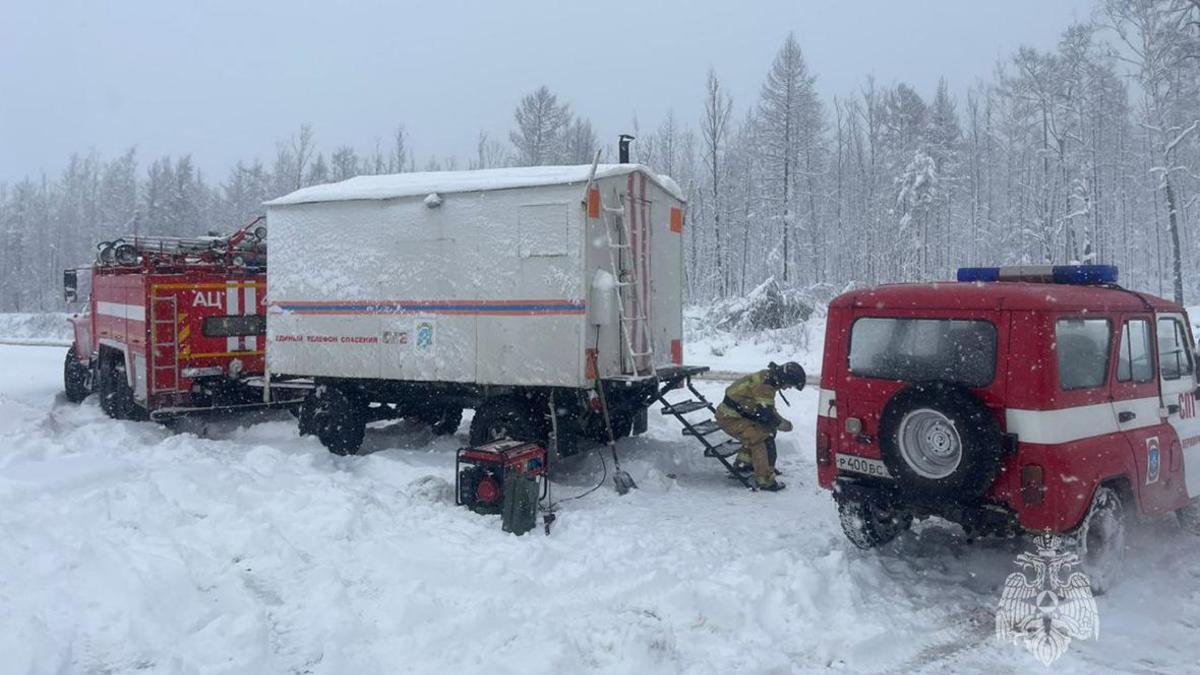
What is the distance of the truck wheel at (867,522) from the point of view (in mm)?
6199

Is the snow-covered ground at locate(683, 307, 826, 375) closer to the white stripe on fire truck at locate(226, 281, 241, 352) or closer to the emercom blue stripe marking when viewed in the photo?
the white stripe on fire truck at locate(226, 281, 241, 352)

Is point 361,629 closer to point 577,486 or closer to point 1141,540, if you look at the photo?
point 577,486

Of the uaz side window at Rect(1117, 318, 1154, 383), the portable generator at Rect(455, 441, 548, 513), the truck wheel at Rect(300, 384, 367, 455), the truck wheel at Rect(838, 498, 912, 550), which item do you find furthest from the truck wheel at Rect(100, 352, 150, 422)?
the uaz side window at Rect(1117, 318, 1154, 383)

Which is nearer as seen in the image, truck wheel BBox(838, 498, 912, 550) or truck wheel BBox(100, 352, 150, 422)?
truck wheel BBox(838, 498, 912, 550)

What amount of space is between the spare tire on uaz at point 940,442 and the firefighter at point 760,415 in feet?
9.24

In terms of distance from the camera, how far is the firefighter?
27.9ft

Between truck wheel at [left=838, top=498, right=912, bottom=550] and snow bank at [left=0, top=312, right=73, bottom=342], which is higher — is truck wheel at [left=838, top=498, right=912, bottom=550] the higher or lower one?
the lower one

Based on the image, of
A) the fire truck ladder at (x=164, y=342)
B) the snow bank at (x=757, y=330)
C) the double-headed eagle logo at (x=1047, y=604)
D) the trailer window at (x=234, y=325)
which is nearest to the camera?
the double-headed eagle logo at (x=1047, y=604)

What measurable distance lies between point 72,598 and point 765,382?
241 inches

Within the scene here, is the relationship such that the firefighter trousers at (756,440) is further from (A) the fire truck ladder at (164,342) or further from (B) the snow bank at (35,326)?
(B) the snow bank at (35,326)

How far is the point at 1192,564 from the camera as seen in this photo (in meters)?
6.21

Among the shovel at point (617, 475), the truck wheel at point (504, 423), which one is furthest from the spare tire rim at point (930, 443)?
the truck wheel at point (504, 423)

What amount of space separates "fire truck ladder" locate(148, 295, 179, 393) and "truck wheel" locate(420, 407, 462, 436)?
3.60 metres

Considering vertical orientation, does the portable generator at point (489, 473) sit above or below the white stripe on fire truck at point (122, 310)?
below
